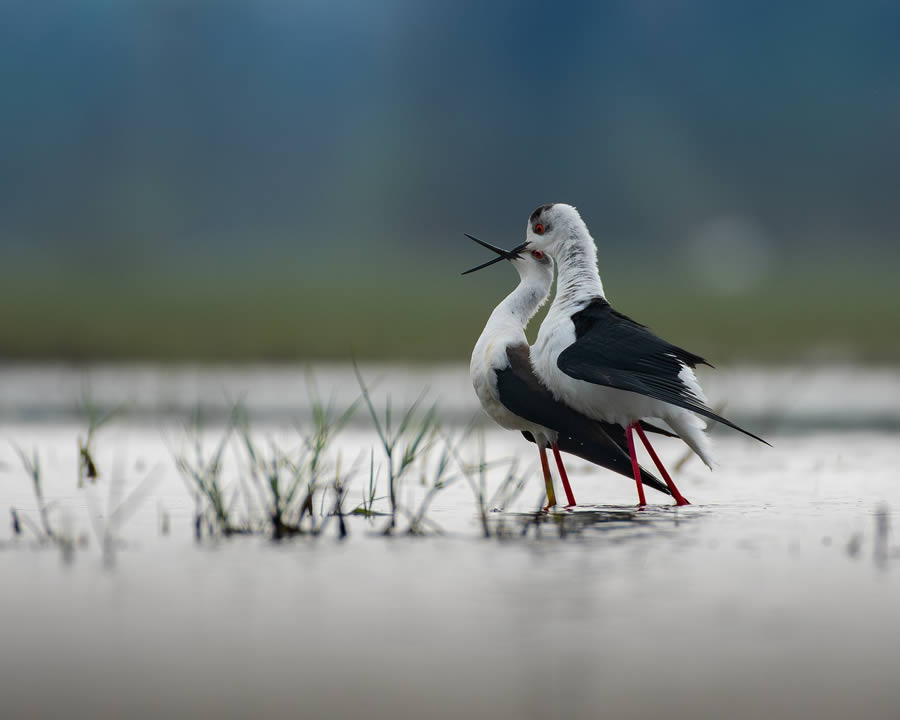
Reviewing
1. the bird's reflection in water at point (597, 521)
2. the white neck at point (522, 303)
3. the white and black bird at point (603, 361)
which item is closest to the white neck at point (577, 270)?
the white and black bird at point (603, 361)

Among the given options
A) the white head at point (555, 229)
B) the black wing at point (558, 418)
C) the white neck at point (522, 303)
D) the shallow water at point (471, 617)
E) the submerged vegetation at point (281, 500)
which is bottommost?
the shallow water at point (471, 617)

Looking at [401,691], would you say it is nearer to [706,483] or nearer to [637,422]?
[637,422]

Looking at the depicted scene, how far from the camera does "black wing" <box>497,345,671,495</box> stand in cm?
637

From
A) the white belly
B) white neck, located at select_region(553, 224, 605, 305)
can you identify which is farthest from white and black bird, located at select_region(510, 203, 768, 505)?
the white belly

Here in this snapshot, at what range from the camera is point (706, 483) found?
747 cm

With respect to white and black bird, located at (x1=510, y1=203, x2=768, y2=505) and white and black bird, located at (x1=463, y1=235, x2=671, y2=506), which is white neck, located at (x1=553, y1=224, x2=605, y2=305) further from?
white and black bird, located at (x1=463, y1=235, x2=671, y2=506)

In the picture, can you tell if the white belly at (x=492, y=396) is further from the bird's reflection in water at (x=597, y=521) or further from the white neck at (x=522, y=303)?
the bird's reflection in water at (x=597, y=521)

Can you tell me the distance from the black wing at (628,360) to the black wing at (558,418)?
30 centimetres

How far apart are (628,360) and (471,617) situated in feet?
8.34

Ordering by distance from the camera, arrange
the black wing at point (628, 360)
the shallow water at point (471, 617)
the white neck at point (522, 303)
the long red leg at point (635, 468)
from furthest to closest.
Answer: the white neck at point (522, 303) → the long red leg at point (635, 468) → the black wing at point (628, 360) → the shallow water at point (471, 617)

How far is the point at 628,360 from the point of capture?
238 inches

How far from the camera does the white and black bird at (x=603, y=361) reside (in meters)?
6.00

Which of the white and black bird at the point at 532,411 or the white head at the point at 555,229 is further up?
the white head at the point at 555,229

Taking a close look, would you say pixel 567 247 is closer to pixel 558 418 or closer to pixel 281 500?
pixel 558 418
